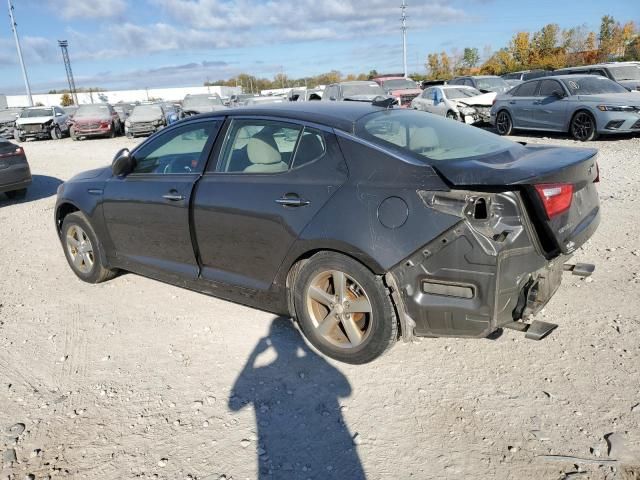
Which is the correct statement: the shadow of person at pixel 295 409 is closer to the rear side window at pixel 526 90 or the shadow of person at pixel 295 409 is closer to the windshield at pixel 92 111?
the rear side window at pixel 526 90

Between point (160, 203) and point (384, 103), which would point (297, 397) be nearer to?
point (160, 203)

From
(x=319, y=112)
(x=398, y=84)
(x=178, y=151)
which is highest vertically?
(x=319, y=112)

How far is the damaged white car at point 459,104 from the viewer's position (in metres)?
17.0

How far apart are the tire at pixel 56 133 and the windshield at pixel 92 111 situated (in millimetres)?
2544

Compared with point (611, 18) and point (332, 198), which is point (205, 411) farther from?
point (611, 18)

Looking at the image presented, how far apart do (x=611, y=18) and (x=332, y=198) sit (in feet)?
193

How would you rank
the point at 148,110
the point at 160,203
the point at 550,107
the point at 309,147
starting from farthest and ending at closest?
the point at 148,110 → the point at 550,107 → the point at 160,203 → the point at 309,147

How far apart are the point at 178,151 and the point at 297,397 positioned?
2363 mm

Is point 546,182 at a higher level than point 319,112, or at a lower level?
lower

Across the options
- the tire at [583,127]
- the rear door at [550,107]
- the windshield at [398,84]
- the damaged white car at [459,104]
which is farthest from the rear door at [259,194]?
the windshield at [398,84]

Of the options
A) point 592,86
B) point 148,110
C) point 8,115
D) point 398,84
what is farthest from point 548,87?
point 8,115

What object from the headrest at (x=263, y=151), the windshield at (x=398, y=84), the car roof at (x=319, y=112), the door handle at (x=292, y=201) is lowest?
the door handle at (x=292, y=201)

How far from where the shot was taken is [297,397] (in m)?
3.18

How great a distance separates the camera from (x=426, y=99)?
59.3 feet
